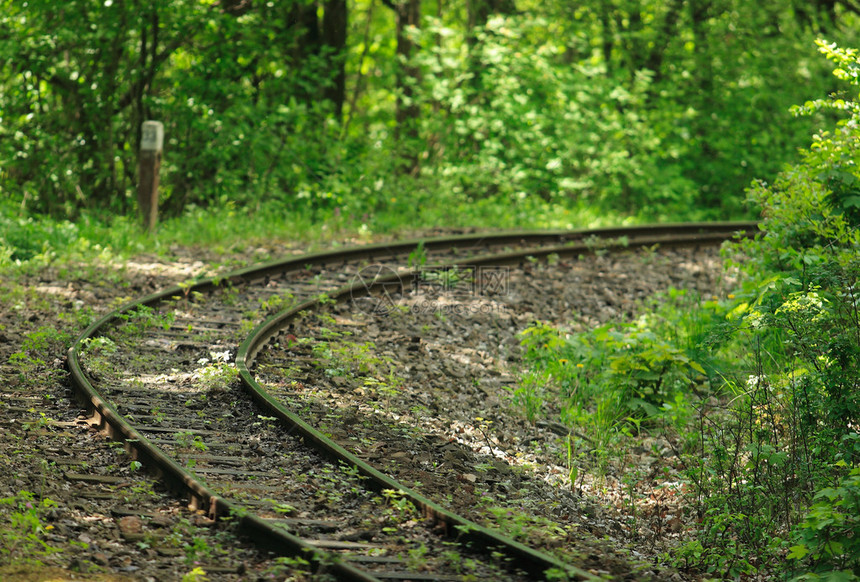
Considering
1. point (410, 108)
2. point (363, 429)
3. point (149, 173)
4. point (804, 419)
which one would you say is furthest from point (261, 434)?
point (410, 108)

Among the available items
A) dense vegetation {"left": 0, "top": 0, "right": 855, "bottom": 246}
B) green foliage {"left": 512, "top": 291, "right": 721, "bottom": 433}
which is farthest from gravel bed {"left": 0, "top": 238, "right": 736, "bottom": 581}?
dense vegetation {"left": 0, "top": 0, "right": 855, "bottom": 246}

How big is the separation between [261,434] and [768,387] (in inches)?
152

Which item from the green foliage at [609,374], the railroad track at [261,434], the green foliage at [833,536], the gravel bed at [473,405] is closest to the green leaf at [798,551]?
the green foliage at [833,536]

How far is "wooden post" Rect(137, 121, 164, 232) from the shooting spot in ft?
41.6

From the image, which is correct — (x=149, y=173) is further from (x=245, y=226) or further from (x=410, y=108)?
(x=410, y=108)

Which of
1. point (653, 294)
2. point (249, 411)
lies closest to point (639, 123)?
point (653, 294)

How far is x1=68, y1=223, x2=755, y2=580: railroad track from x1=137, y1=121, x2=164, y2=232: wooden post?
3127mm

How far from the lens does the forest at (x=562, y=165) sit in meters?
6.37

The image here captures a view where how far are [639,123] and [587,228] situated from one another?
4795mm

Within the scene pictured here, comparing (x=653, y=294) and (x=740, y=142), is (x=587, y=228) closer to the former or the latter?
(x=653, y=294)

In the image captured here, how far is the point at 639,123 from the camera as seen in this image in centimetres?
1781

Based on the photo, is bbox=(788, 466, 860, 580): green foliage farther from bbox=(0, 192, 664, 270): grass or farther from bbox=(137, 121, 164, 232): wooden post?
bbox=(137, 121, 164, 232): wooden post

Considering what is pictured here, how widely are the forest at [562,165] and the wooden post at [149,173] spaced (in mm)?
385

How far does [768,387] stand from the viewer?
681cm
